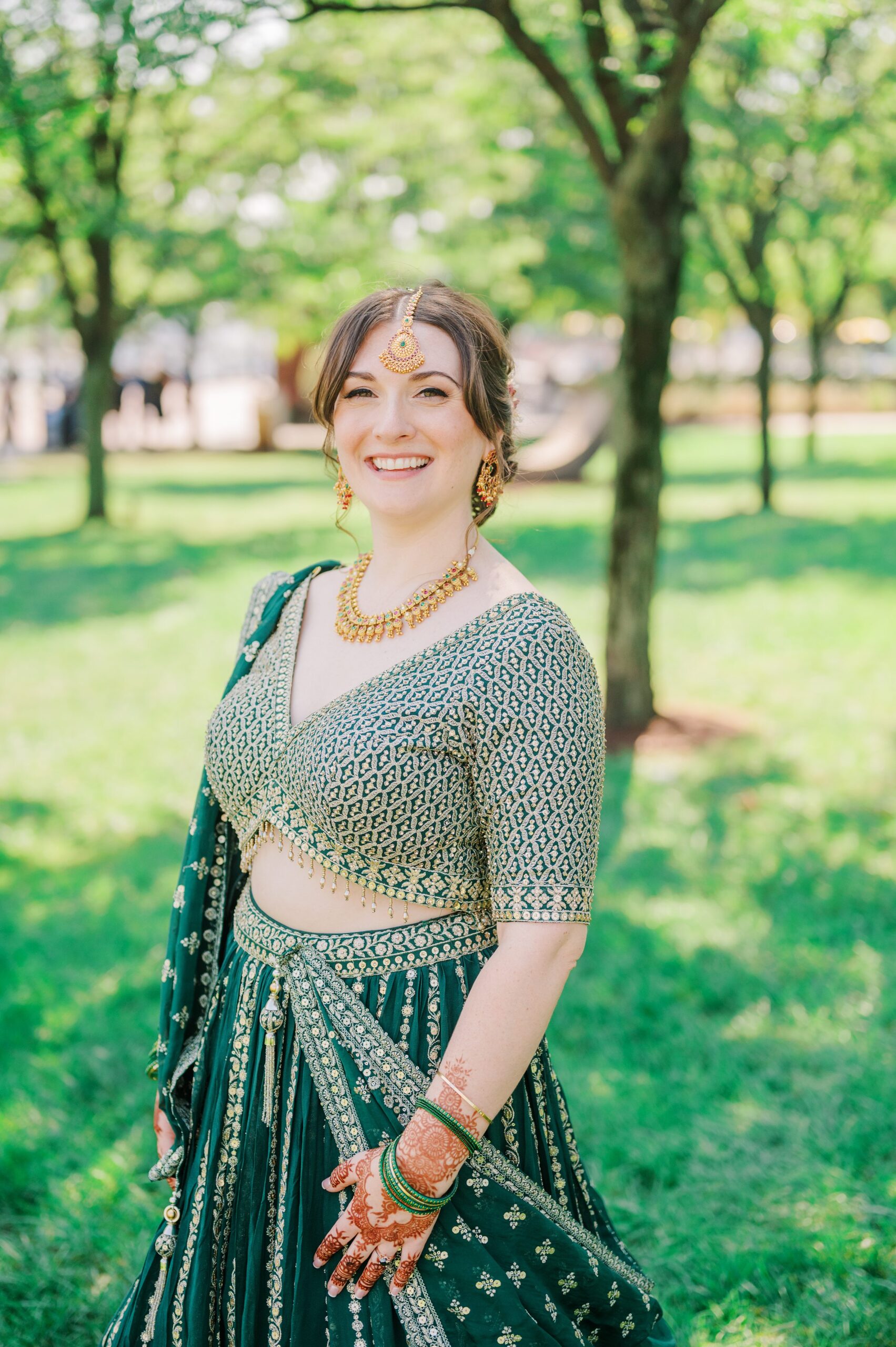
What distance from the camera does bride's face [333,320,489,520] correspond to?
6.34ft

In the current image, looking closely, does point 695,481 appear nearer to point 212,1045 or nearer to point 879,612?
point 879,612

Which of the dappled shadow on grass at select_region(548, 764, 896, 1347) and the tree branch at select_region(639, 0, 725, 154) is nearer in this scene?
the dappled shadow on grass at select_region(548, 764, 896, 1347)

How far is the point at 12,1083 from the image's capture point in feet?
12.2

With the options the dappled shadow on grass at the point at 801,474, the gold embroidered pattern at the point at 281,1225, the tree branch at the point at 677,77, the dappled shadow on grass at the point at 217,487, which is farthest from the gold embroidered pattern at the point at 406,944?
the dappled shadow on grass at the point at 217,487

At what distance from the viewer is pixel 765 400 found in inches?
583

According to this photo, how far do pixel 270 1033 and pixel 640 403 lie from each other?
16.5 ft

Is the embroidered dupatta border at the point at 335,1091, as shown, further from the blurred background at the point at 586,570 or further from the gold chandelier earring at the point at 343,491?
the blurred background at the point at 586,570

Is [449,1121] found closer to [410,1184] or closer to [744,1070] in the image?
[410,1184]

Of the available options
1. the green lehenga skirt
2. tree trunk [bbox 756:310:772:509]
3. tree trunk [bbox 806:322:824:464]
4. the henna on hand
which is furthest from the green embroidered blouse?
tree trunk [bbox 806:322:824:464]

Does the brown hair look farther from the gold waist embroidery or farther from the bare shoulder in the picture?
the gold waist embroidery

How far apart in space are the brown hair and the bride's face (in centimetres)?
1

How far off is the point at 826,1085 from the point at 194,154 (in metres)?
14.7

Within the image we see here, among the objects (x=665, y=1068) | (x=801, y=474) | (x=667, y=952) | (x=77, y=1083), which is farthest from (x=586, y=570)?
(x=77, y=1083)

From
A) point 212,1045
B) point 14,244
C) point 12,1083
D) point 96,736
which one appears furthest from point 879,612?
point 14,244
